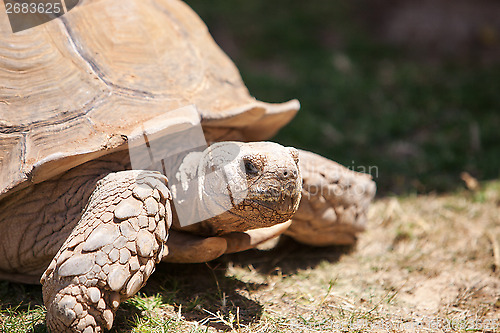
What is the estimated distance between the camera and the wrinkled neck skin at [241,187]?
2.13 metres

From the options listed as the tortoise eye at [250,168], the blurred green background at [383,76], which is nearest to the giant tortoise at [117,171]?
the tortoise eye at [250,168]

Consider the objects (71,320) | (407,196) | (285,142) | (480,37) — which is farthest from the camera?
(480,37)

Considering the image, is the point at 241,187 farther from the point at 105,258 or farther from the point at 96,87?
the point at 96,87

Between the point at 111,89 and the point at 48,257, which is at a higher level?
the point at 111,89

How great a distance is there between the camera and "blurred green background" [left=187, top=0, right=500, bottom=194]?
173 inches

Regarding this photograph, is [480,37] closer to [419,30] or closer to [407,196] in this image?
[419,30]

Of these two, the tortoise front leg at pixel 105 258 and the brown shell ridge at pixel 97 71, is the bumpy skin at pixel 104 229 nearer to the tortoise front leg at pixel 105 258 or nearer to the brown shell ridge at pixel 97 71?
the tortoise front leg at pixel 105 258

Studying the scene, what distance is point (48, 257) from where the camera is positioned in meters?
2.37

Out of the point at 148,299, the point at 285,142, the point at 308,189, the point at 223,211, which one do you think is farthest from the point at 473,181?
the point at 148,299

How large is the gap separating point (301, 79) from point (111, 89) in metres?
3.57

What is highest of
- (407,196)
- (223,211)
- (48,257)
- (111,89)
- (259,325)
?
(111,89)

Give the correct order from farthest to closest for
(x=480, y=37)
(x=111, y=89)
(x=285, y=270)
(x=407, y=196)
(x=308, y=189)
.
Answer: (x=480, y=37), (x=407, y=196), (x=285, y=270), (x=308, y=189), (x=111, y=89)

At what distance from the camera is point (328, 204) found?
9.47ft

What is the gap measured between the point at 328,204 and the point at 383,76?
11.3 ft
